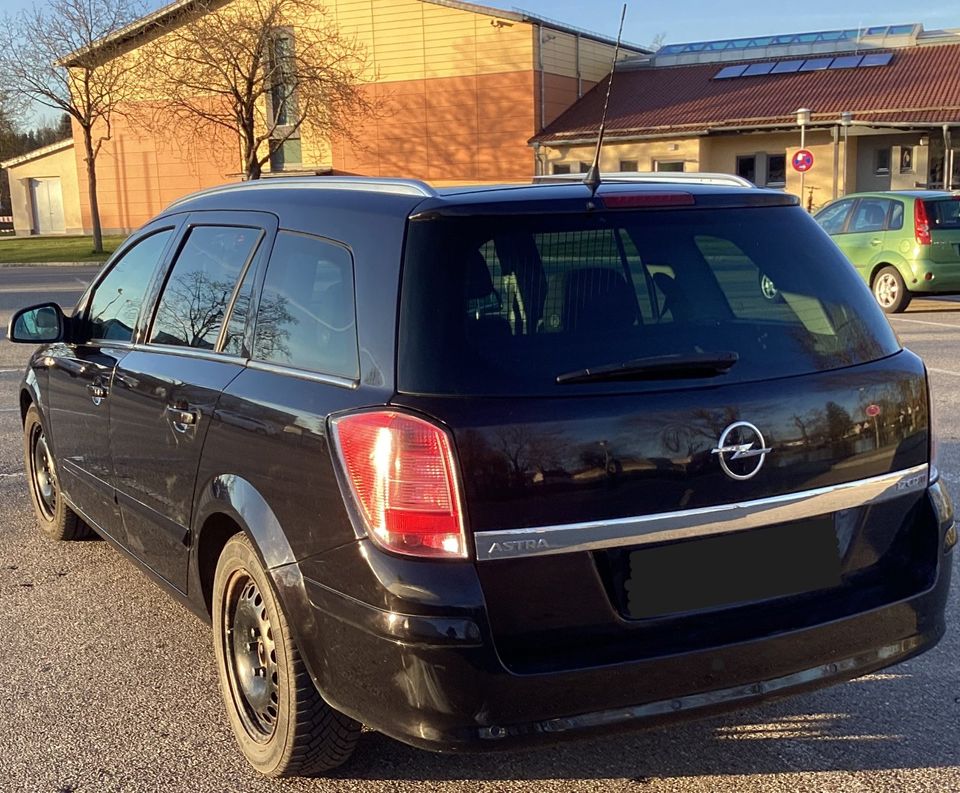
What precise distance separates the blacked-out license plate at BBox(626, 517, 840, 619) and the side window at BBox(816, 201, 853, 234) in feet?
46.5

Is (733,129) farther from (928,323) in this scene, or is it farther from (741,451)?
(741,451)

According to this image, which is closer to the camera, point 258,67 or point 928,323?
point 928,323

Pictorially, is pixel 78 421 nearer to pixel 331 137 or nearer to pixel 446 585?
pixel 446 585

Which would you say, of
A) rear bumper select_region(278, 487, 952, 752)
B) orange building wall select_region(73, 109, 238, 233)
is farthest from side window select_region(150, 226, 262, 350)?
orange building wall select_region(73, 109, 238, 233)

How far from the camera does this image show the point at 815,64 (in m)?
36.8

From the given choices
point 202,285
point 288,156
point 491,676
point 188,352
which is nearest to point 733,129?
point 288,156

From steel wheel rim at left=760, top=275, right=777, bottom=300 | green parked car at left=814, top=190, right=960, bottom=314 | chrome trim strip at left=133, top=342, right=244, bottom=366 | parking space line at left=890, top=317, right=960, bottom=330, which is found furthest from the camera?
green parked car at left=814, top=190, right=960, bottom=314

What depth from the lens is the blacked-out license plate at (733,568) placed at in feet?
8.73

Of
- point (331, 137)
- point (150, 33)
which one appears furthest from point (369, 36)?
point (150, 33)

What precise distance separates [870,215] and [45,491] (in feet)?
43.6

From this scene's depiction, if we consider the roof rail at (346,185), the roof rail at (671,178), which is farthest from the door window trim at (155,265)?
the roof rail at (671,178)

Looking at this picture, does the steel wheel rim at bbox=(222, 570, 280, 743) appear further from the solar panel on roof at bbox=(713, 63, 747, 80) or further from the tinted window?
the solar panel on roof at bbox=(713, 63, 747, 80)

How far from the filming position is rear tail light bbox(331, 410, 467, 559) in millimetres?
2543

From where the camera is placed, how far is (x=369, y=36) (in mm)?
40312
